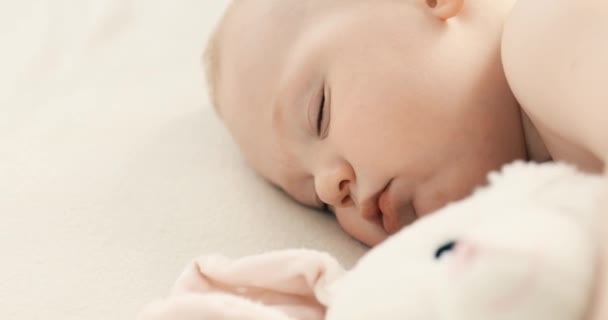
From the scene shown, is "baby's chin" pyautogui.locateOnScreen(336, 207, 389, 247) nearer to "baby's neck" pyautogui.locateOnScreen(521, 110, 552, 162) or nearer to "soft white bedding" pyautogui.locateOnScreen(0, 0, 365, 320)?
"soft white bedding" pyautogui.locateOnScreen(0, 0, 365, 320)

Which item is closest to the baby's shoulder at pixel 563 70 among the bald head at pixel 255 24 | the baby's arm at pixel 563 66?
the baby's arm at pixel 563 66

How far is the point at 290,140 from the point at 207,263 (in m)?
0.27

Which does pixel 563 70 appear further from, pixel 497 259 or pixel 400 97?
pixel 497 259

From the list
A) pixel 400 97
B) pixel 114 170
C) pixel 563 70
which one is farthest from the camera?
pixel 114 170

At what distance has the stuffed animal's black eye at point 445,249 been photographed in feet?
1.66

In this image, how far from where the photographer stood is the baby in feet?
2.68

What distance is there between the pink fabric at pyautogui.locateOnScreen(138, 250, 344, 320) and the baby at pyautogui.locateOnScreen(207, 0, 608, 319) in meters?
0.19

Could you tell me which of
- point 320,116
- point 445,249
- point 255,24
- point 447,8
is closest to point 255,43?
point 255,24

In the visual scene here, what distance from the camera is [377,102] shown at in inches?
35.3

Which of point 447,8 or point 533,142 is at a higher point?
point 447,8

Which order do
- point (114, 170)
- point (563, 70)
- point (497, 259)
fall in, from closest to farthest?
1. point (497, 259)
2. point (563, 70)
3. point (114, 170)

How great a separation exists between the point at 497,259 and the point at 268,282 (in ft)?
1.05

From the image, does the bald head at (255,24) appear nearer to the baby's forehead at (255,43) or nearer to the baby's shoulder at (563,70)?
the baby's forehead at (255,43)

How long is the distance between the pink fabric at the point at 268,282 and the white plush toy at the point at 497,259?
6.4 inches
